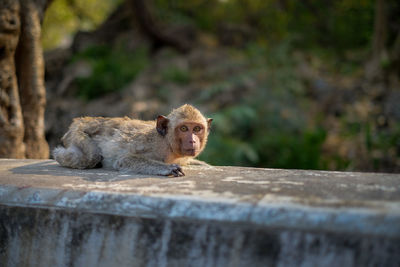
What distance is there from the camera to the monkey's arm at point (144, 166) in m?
3.50

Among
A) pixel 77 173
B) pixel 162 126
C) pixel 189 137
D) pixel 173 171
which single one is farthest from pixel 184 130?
pixel 77 173

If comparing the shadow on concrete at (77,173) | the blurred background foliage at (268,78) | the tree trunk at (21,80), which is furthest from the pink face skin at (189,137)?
the blurred background foliage at (268,78)

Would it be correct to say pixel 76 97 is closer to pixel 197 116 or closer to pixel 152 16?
pixel 152 16

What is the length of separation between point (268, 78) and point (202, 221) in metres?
10.1

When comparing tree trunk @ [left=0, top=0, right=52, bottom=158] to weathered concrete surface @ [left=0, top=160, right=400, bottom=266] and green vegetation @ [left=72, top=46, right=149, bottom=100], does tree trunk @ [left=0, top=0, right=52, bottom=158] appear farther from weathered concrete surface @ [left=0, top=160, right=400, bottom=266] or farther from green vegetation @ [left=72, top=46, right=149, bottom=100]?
green vegetation @ [left=72, top=46, right=149, bottom=100]

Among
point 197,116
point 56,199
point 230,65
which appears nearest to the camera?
point 56,199

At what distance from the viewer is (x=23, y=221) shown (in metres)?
2.79

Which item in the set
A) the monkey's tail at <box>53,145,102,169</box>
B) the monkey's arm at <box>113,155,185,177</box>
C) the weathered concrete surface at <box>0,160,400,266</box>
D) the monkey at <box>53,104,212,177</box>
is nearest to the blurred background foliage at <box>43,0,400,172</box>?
the monkey at <box>53,104,212,177</box>

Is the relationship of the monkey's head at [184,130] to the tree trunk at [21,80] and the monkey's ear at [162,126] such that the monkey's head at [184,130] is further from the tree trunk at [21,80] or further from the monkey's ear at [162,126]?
the tree trunk at [21,80]

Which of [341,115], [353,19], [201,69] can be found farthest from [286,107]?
[353,19]

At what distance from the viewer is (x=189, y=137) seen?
3.68 meters

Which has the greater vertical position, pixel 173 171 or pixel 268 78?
pixel 268 78

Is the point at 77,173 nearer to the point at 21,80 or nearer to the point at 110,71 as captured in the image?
the point at 21,80

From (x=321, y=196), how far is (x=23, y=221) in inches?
83.8
